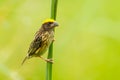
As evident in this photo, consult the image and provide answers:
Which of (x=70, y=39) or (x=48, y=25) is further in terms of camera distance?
(x=70, y=39)

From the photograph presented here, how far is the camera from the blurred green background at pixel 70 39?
3285 millimetres

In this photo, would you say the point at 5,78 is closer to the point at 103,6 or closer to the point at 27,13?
the point at 27,13

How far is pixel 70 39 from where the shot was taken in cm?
352

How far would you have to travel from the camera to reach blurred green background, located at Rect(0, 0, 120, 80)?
3.29 metres

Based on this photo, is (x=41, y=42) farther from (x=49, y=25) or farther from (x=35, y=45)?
(x=49, y=25)

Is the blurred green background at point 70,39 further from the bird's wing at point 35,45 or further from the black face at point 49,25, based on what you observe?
the black face at point 49,25

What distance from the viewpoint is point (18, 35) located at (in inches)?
143

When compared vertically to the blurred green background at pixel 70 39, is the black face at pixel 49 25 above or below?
above

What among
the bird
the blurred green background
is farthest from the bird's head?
the blurred green background

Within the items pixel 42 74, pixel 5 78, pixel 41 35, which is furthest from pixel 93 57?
pixel 41 35

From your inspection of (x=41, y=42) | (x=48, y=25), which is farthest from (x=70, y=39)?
(x=48, y=25)

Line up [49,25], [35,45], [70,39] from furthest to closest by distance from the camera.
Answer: [70,39] < [35,45] < [49,25]

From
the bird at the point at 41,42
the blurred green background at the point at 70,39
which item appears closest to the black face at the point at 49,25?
the bird at the point at 41,42

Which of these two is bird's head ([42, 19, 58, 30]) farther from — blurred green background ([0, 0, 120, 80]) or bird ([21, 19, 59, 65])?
blurred green background ([0, 0, 120, 80])
